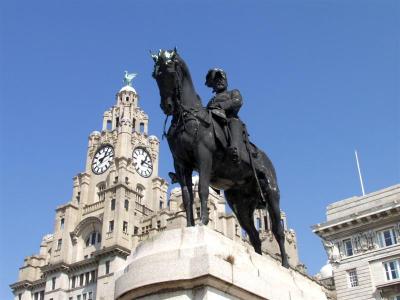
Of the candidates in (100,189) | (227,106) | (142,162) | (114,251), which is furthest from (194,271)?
(142,162)

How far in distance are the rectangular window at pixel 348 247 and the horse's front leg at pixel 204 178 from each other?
3986cm

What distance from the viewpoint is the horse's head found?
9.55 m

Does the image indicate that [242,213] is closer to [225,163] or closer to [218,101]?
[225,163]

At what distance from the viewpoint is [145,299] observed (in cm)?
813

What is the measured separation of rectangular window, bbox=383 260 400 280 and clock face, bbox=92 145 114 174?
4857 cm

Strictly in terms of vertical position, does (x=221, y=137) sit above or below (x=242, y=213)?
above

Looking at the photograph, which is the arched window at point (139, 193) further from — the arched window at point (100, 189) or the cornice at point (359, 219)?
the cornice at point (359, 219)

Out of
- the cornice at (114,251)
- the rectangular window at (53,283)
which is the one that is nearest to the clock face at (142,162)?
the cornice at (114,251)

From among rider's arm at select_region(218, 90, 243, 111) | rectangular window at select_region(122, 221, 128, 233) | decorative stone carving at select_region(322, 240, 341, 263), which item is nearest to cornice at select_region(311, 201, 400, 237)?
decorative stone carving at select_region(322, 240, 341, 263)

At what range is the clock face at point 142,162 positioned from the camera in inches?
3273

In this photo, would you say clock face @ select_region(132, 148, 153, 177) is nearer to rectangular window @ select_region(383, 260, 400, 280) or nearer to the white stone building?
the white stone building

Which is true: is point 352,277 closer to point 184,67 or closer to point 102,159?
point 184,67

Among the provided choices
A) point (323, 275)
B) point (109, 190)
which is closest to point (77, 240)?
point (109, 190)

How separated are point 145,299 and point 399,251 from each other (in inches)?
1539
